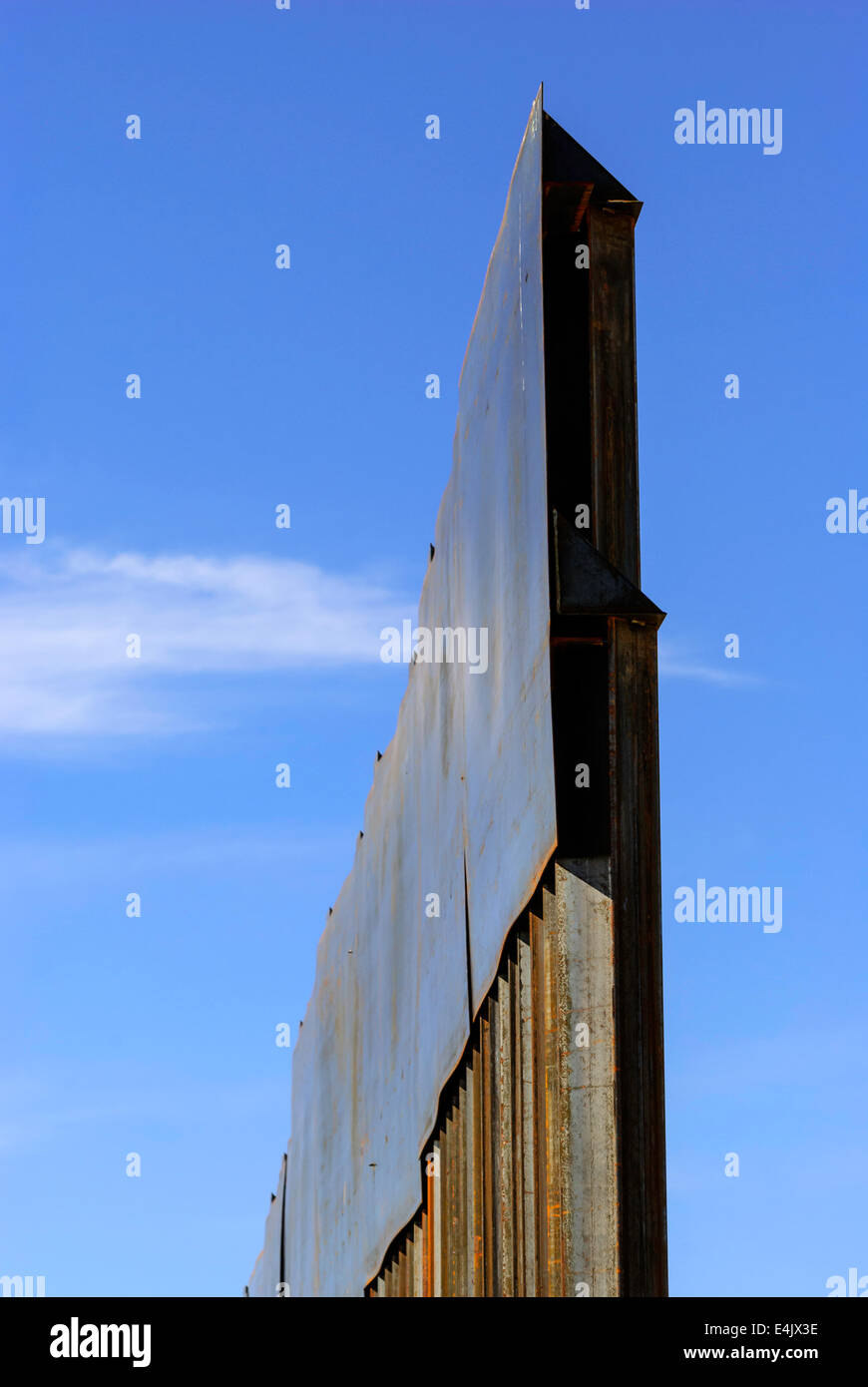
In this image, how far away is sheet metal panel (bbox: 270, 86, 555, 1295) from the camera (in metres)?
10.0

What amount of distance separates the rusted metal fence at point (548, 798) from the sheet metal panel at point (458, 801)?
0.14 ft

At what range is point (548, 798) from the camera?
9305mm

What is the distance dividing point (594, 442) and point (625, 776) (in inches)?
70.0

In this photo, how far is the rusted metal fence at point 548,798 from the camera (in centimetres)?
877

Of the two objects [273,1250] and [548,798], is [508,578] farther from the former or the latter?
[273,1250]

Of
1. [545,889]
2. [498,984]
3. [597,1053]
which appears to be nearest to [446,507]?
[498,984]

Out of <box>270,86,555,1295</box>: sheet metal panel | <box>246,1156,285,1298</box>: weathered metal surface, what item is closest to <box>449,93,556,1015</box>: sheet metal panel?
<box>270,86,555,1295</box>: sheet metal panel

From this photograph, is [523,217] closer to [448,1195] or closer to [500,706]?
[500,706]

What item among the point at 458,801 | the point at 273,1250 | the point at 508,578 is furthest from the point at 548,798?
the point at 273,1250

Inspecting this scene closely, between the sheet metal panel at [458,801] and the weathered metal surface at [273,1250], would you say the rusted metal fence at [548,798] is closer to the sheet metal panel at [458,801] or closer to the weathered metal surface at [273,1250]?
the sheet metal panel at [458,801]

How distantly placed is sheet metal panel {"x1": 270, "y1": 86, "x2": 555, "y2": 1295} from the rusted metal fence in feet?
0.14

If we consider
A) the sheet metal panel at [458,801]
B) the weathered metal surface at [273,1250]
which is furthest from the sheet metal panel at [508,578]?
the weathered metal surface at [273,1250]

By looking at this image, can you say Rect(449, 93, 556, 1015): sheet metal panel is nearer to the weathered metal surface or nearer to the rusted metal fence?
the rusted metal fence

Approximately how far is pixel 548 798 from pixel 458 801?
370cm
